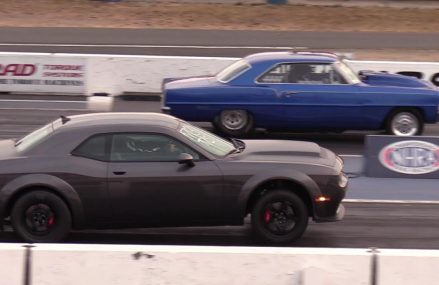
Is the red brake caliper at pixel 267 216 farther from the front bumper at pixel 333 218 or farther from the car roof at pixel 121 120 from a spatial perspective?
the car roof at pixel 121 120

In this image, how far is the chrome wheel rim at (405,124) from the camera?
1438 cm

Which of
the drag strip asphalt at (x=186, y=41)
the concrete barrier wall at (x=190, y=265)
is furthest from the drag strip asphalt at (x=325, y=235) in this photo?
the drag strip asphalt at (x=186, y=41)

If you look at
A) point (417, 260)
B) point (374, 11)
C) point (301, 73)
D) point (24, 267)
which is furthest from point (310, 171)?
point (374, 11)

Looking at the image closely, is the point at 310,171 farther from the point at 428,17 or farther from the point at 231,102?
the point at 428,17

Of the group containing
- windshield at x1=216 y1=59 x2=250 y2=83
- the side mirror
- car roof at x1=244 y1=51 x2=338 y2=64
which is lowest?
the side mirror

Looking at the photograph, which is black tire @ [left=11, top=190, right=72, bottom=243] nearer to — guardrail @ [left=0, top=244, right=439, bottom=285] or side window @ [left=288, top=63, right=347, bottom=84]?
guardrail @ [left=0, top=244, right=439, bottom=285]

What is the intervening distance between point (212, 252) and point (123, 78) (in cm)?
1276

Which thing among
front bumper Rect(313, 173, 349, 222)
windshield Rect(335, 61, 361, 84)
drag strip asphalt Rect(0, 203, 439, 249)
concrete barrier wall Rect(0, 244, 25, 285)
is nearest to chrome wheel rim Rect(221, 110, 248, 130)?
windshield Rect(335, 61, 361, 84)

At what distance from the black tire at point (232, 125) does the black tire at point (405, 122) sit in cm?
231

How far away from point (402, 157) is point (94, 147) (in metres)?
5.25

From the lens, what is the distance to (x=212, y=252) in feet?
20.6

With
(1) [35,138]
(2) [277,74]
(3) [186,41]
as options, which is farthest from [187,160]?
(3) [186,41]

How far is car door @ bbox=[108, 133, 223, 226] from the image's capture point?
8.55 metres

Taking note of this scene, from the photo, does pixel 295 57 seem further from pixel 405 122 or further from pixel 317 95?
pixel 405 122
